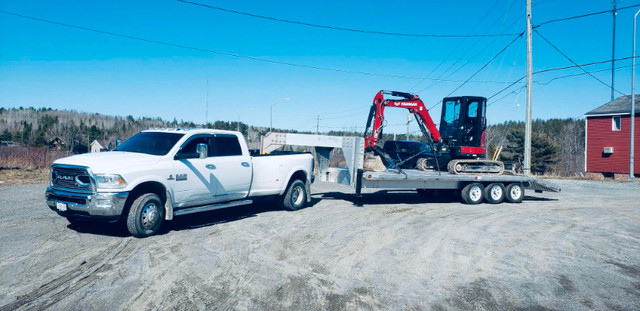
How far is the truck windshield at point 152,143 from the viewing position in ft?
28.7

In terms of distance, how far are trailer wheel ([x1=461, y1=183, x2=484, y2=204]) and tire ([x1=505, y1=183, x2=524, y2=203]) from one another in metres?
1.11

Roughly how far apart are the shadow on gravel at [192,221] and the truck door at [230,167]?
24.8 inches

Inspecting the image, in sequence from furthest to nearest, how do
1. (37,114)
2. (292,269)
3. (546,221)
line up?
(37,114) → (546,221) → (292,269)

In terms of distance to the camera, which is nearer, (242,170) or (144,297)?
(144,297)

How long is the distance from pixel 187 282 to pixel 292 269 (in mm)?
1495

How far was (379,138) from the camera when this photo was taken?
15.1 metres

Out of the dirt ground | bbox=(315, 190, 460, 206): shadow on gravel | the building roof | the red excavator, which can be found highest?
the building roof

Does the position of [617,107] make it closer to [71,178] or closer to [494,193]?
[494,193]

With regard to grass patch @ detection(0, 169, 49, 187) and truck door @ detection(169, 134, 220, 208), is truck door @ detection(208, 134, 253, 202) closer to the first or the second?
truck door @ detection(169, 134, 220, 208)

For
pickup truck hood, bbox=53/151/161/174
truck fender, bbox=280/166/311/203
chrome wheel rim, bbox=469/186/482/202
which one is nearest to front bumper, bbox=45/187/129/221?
pickup truck hood, bbox=53/151/161/174

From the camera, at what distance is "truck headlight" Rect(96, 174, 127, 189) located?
737cm

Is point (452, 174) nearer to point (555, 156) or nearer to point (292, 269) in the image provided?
point (292, 269)

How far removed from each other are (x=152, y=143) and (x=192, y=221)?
1.97m

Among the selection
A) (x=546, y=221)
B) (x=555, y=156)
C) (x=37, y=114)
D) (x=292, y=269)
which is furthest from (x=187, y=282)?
(x=37, y=114)
